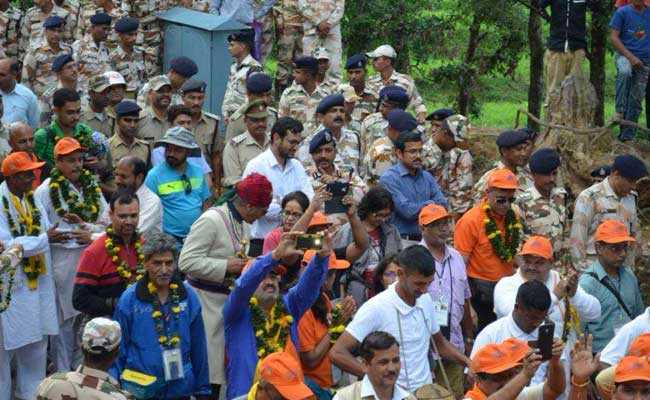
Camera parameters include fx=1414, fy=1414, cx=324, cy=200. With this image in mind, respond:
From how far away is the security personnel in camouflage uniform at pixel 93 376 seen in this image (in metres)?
7.70

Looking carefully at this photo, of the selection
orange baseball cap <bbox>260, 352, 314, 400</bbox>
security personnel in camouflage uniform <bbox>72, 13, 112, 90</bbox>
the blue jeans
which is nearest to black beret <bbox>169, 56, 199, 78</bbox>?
security personnel in camouflage uniform <bbox>72, 13, 112, 90</bbox>

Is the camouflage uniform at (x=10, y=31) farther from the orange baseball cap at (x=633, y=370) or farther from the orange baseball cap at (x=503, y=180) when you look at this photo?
the orange baseball cap at (x=633, y=370)

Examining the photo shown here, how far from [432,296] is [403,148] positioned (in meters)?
1.89

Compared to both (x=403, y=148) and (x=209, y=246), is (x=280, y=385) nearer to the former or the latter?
(x=209, y=246)

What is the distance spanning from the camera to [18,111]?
13.6 m

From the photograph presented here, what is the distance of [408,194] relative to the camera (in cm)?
1170

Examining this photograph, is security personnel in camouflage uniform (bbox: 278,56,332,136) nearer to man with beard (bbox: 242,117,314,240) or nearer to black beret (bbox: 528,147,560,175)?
man with beard (bbox: 242,117,314,240)

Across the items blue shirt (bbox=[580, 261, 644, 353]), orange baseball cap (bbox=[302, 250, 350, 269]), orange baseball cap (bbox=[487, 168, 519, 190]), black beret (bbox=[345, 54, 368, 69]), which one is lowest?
blue shirt (bbox=[580, 261, 644, 353])

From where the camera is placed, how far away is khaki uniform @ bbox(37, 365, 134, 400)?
768cm

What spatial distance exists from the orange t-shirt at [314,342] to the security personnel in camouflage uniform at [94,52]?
6547mm

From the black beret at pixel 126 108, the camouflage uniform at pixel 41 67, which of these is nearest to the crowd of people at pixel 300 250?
the black beret at pixel 126 108

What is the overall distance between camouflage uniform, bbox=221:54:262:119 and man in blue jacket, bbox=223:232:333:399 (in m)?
5.27

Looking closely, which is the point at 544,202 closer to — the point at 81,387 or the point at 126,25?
the point at 81,387

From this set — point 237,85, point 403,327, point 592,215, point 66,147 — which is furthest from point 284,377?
point 237,85
